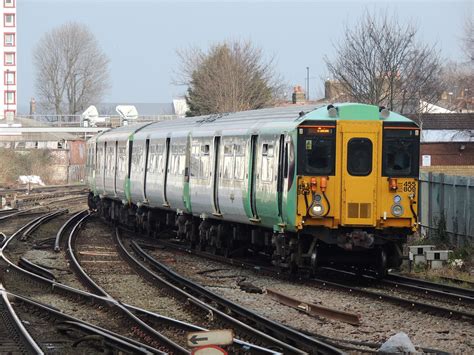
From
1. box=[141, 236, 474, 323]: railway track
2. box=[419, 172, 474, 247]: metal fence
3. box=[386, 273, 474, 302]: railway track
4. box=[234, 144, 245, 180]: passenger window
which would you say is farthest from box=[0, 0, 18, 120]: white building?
box=[386, 273, 474, 302]: railway track

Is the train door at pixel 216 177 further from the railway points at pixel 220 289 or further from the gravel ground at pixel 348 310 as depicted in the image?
the gravel ground at pixel 348 310

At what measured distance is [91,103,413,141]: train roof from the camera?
16.9 metres

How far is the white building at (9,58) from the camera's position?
11588cm

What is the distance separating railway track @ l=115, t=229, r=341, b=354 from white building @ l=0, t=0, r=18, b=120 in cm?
10032

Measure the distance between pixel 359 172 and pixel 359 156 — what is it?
279mm

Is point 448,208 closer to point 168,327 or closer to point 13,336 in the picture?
point 168,327

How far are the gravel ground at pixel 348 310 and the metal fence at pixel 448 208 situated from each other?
5314mm

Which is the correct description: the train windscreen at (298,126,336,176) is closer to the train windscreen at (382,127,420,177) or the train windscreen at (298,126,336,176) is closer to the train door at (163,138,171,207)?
the train windscreen at (382,127,420,177)

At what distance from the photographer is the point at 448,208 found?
22.6 m

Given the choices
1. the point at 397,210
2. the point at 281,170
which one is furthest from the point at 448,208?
the point at 281,170

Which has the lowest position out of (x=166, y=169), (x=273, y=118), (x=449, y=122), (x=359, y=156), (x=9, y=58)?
(x=166, y=169)

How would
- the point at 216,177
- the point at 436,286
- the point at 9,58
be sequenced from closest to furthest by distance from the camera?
the point at 436,286 → the point at 216,177 → the point at 9,58

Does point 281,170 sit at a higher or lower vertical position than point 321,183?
higher

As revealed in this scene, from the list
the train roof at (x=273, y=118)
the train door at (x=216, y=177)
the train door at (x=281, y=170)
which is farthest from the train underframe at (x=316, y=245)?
the train roof at (x=273, y=118)
